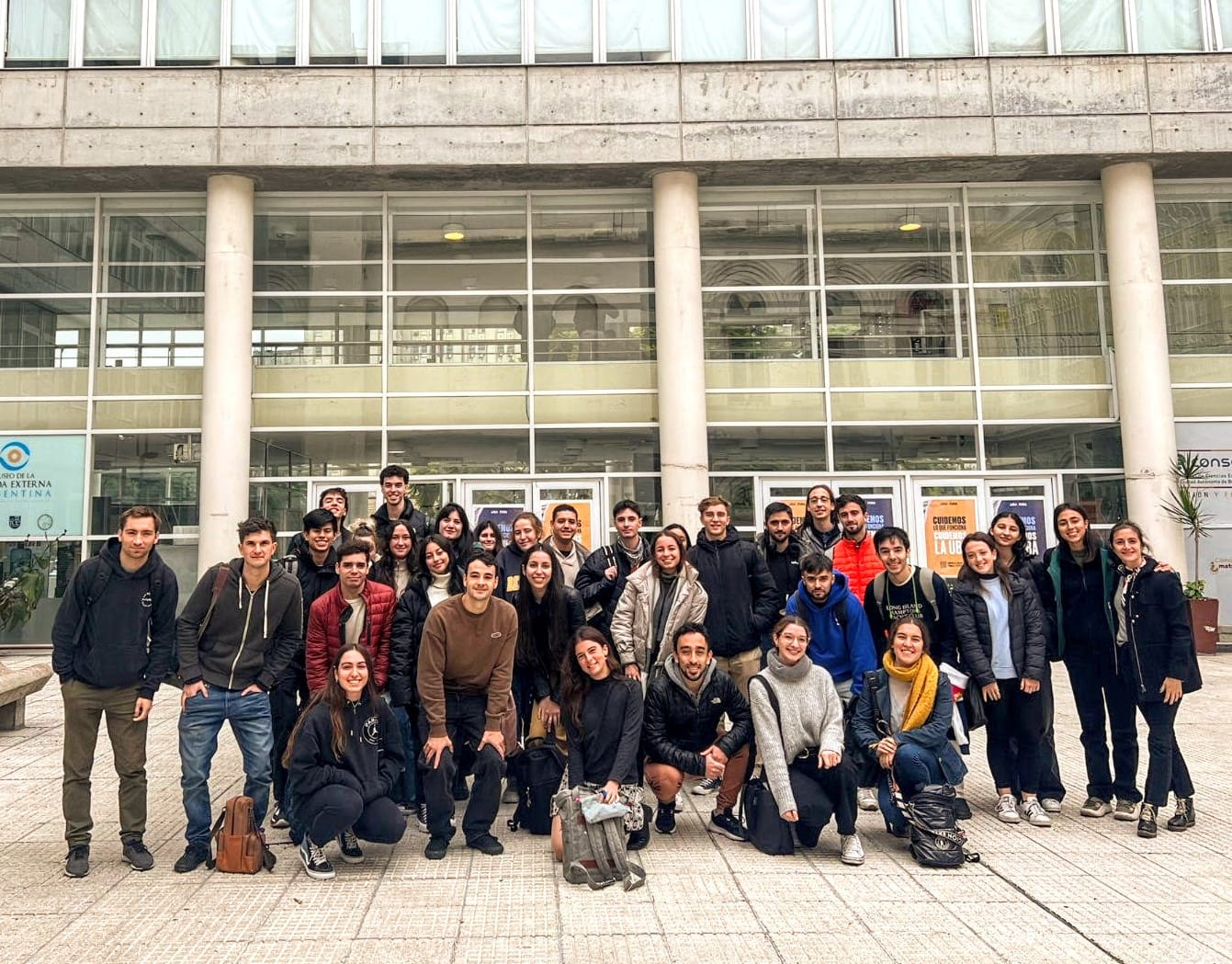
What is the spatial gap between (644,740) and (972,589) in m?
2.36

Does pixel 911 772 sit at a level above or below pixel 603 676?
below

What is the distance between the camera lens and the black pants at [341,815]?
5.05 metres

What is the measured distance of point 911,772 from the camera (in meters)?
5.46

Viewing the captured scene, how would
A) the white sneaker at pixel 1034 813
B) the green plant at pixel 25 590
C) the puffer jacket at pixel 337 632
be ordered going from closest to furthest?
1. the puffer jacket at pixel 337 632
2. the white sneaker at pixel 1034 813
3. the green plant at pixel 25 590

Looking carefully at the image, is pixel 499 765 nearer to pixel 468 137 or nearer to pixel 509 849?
pixel 509 849

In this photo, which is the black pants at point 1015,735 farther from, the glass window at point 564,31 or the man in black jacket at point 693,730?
the glass window at point 564,31

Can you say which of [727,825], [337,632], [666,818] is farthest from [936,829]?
[337,632]

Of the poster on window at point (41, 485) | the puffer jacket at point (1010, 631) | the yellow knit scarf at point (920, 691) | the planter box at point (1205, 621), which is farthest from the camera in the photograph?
the poster on window at point (41, 485)

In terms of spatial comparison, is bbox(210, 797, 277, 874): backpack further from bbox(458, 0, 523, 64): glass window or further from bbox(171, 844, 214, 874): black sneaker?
bbox(458, 0, 523, 64): glass window

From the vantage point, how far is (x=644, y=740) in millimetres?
5812

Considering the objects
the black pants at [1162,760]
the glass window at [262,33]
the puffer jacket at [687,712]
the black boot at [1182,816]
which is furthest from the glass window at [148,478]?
the black boot at [1182,816]

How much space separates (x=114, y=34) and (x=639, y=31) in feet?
26.0

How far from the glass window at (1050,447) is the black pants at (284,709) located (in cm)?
1163

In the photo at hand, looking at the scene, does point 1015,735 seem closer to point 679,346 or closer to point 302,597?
point 302,597
